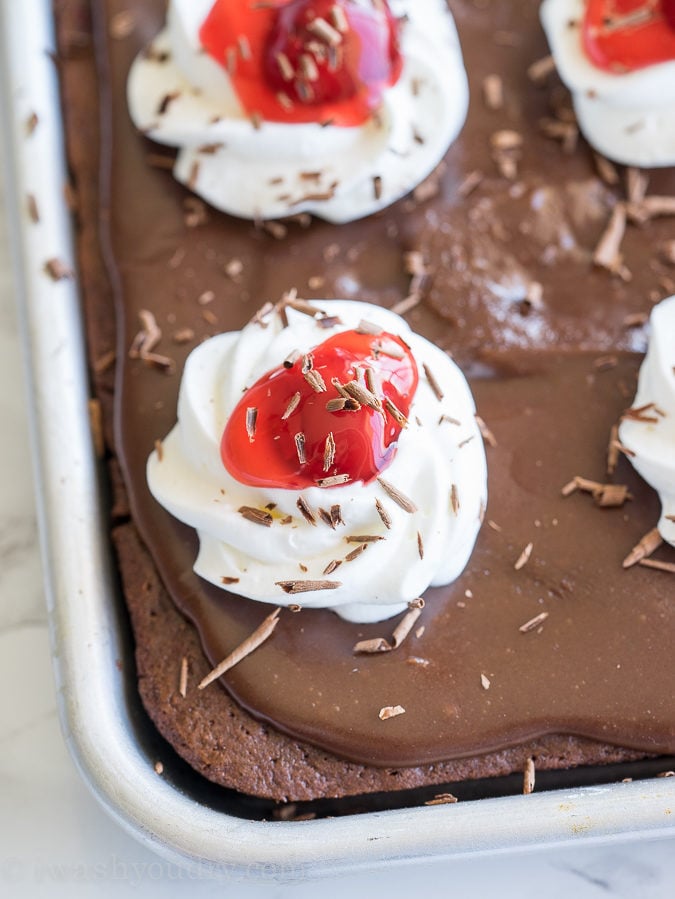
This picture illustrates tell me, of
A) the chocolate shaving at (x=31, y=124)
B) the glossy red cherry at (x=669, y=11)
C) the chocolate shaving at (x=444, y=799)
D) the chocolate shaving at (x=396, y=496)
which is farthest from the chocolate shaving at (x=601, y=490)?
the chocolate shaving at (x=31, y=124)

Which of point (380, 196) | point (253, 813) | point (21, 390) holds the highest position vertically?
point (380, 196)

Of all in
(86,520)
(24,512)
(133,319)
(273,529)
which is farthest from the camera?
(24,512)

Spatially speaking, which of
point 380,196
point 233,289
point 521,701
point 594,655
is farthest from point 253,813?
point 380,196

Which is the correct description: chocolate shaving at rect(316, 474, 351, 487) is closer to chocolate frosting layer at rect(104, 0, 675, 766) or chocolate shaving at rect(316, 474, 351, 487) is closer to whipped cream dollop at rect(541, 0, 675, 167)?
chocolate frosting layer at rect(104, 0, 675, 766)

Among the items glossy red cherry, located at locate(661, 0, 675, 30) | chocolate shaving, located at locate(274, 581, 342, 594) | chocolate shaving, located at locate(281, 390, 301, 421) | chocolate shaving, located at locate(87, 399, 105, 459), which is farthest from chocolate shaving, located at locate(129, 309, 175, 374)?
glossy red cherry, located at locate(661, 0, 675, 30)

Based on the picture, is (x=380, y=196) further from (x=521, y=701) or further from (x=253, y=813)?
(x=253, y=813)

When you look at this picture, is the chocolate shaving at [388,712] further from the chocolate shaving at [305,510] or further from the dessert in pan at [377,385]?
the chocolate shaving at [305,510]

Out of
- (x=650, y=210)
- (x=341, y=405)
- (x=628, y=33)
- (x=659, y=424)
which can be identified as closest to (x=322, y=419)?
(x=341, y=405)
